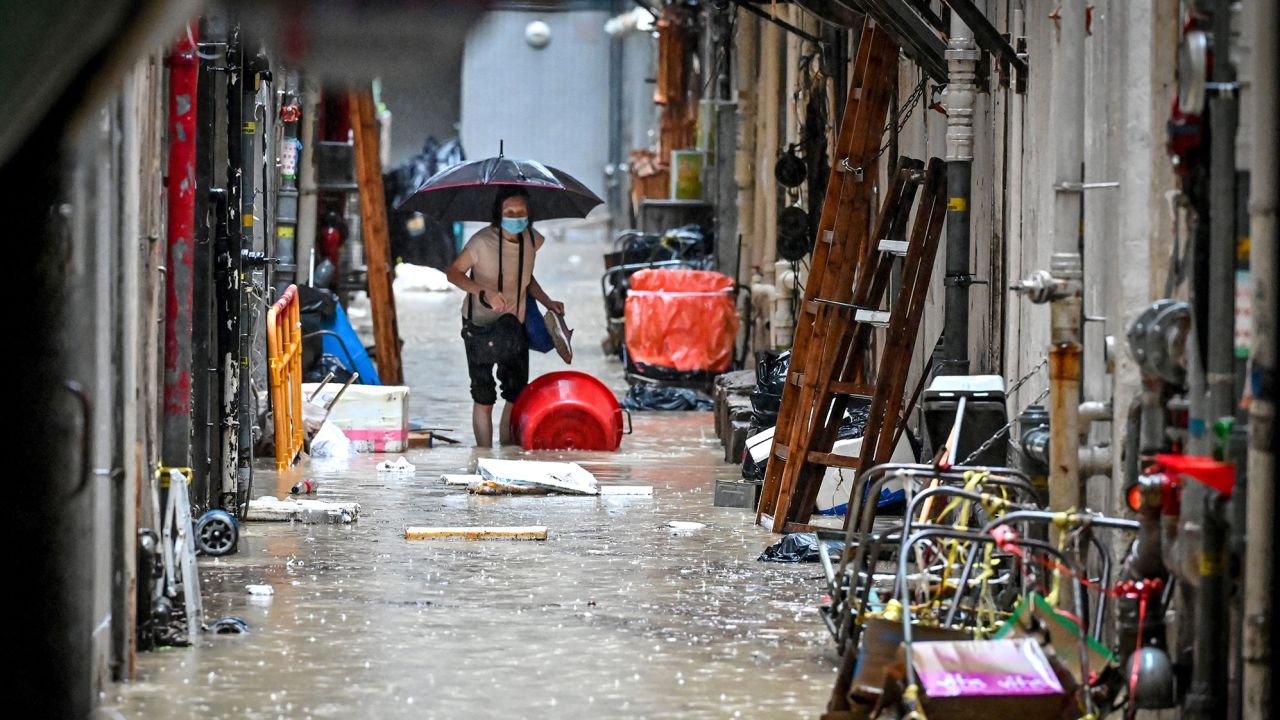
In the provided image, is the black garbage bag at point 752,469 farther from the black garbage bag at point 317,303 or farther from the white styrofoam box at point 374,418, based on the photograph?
the black garbage bag at point 317,303

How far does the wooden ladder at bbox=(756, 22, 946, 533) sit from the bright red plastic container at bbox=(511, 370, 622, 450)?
11.7 feet

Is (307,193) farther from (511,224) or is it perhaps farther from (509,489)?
(509,489)

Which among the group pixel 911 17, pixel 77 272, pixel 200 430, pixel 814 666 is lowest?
pixel 814 666

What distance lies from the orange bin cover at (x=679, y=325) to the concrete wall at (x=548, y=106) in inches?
1013

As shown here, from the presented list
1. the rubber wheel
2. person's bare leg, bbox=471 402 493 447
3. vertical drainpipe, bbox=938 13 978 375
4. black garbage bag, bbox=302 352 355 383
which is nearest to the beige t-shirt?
person's bare leg, bbox=471 402 493 447

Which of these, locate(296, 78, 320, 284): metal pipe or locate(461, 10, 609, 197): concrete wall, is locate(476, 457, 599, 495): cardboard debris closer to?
locate(296, 78, 320, 284): metal pipe

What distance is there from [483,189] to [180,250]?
20.5ft

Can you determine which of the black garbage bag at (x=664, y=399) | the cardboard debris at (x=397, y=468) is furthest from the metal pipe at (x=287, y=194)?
the black garbage bag at (x=664, y=399)

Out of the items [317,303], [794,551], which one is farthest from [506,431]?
[794,551]

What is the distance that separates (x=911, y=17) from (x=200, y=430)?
425 cm

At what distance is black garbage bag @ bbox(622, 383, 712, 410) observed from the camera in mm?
17875

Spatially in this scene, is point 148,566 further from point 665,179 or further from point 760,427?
point 665,179

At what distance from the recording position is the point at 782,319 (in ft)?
53.6

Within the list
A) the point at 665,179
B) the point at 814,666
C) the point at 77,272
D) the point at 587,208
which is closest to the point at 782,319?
the point at 587,208
